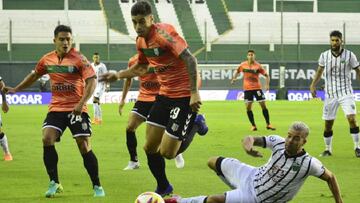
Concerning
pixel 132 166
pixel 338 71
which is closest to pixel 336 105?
pixel 338 71

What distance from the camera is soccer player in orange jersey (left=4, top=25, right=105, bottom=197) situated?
35.3ft

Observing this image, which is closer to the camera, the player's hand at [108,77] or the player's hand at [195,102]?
the player's hand at [195,102]

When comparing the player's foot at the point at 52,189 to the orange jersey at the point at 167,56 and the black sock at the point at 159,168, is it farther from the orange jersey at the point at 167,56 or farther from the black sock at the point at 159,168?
the orange jersey at the point at 167,56

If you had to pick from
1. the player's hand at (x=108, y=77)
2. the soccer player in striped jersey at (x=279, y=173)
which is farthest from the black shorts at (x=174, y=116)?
the soccer player in striped jersey at (x=279, y=173)

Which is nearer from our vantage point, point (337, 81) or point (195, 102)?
point (195, 102)

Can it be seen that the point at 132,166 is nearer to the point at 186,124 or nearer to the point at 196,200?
the point at 186,124

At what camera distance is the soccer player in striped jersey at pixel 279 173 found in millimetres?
8023

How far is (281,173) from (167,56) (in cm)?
269

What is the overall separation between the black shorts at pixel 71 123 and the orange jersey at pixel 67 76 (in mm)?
87

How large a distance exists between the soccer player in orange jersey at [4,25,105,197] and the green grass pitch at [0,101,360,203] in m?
0.46

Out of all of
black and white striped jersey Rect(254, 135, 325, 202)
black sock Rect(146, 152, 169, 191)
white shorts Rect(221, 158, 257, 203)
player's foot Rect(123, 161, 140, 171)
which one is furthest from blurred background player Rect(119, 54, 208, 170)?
black and white striped jersey Rect(254, 135, 325, 202)

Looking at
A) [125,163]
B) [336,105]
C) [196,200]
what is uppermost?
[196,200]

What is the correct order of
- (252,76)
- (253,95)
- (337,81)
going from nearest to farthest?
(337,81) → (253,95) → (252,76)

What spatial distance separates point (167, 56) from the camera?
10195 mm
